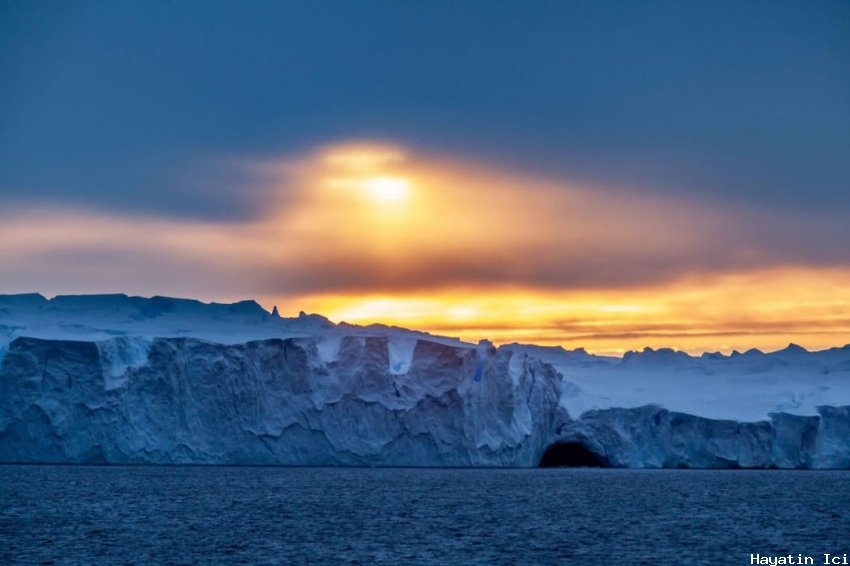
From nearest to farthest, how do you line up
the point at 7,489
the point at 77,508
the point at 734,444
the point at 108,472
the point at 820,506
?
the point at 77,508, the point at 820,506, the point at 7,489, the point at 734,444, the point at 108,472

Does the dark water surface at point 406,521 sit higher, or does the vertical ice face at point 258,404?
the vertical ice face at point 258,404

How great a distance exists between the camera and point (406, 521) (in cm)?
3152

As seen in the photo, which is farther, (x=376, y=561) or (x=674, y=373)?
(x=674, y=373)

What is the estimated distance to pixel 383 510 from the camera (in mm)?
35062

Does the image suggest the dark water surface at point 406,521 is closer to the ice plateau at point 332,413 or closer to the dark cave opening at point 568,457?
the ice plateau at point 332,413

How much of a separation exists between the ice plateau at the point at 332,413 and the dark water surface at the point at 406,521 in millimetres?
1407

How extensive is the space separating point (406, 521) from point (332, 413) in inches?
635

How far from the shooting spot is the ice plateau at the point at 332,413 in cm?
4506

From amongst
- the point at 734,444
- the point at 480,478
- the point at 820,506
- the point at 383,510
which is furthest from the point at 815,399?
the point at 383,510

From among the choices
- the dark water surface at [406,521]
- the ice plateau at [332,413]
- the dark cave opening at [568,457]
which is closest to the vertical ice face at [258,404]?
the ice plateau at [332,413]

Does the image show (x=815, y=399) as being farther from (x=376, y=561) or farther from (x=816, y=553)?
(x=376, y=561)

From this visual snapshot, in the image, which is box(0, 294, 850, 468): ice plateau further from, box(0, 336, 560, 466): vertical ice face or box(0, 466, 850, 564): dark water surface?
box(0, 466, 850, 564): dark water surface

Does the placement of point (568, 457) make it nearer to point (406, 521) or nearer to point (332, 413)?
point (332, 413)

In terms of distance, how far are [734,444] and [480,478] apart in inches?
446
